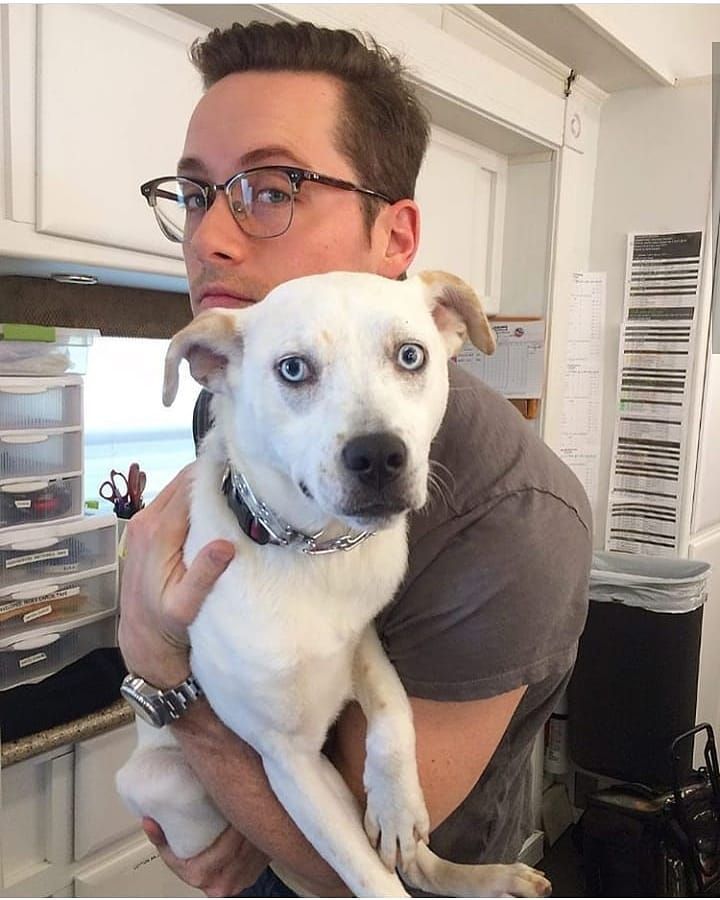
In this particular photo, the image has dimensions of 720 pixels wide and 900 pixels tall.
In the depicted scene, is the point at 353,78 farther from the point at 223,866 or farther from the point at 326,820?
the point at 223,866

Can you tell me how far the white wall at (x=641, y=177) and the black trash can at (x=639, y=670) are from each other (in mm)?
320

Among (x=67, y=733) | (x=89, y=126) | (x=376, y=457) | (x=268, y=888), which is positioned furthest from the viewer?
(x=67, y=733)

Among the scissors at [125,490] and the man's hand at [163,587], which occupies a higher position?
the man's hand at [163,587]

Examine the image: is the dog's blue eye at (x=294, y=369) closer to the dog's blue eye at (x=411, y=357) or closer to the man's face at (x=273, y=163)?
the dog's blue eye at (x=411, y=357)

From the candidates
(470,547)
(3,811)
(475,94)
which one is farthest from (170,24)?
(3,811)

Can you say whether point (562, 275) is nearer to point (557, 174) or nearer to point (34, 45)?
point (557, 174)

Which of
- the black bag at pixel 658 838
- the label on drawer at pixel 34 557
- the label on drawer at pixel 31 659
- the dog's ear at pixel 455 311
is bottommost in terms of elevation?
the black bag at pixel 658 838

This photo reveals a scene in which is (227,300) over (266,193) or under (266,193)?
under

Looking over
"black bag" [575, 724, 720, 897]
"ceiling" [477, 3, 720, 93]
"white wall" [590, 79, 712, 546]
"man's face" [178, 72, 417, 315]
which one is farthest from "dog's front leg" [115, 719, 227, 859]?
"white wall" [590, 79, 712, 546]

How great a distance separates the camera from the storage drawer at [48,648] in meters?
1.47

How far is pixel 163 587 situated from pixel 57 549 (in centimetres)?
84

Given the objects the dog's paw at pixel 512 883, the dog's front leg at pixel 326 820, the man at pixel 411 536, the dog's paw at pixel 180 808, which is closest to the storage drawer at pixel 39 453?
the man at pixel 411 536

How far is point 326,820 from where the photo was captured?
766mm

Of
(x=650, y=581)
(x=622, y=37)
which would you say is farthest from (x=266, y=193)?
(x=650, y=581)
